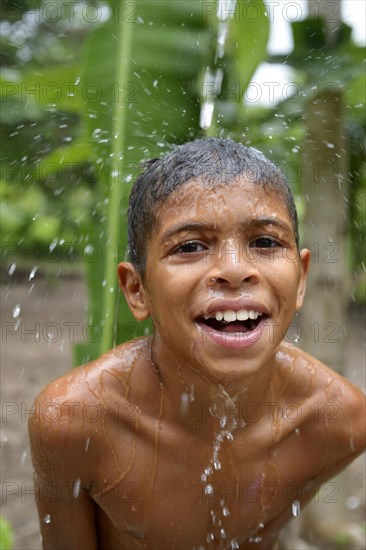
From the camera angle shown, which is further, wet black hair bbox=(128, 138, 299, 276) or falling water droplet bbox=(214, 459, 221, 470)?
falling water droplet bbox=(214, 459, 221, 470)

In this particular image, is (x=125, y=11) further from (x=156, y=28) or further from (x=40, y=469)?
(x=40, y=469)

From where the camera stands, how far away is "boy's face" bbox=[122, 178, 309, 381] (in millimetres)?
1334

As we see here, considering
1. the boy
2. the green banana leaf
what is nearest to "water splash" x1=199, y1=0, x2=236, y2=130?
the green banana leaf

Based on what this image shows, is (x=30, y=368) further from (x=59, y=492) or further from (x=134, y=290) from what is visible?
(x=134, y=290)

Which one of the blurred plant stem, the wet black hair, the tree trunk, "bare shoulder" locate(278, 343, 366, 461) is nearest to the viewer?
the wet black hair

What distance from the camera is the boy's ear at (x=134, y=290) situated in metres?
1.61

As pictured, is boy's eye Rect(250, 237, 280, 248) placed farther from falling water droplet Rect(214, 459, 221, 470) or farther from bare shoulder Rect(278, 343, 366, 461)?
falling water droplet Rect(214, 459, 221, 470)

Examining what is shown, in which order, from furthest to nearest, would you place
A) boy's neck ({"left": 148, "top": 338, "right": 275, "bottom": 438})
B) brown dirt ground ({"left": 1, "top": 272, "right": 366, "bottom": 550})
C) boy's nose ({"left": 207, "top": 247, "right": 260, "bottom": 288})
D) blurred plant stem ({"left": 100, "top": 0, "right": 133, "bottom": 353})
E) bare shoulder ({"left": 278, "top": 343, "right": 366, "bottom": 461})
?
brown dirt ground ({"left": 1, "top": 272, "right": 366, "bottom": 550}) → blurred plant stem ({"left": 100, "top": 0, "right": 133, "bottom": 353}) → bare shoulder ({"left": 278, "top": 343, "right": 366, "bottom": 461}) → boy's neck ({"left": 148, "top": 338, "right": 275, "bottom": 438}) → boy's nose ({"left": 207, "top": 247, "right": 260, "bottom": 288})

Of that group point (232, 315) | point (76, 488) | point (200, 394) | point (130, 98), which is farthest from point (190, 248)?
point (130, 98)

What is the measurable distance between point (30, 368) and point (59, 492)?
4.94 metres

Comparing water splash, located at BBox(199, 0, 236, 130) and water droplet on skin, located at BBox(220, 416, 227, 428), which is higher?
water splash, located at BBox(199, 0, 236, 130)

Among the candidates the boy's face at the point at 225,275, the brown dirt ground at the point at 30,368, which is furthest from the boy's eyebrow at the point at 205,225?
the brown dirt ground at the point at 30,368

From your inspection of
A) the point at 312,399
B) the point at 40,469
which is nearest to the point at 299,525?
the point at 312,399

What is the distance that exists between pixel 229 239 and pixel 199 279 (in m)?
0.09
